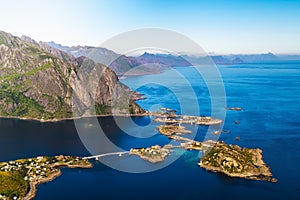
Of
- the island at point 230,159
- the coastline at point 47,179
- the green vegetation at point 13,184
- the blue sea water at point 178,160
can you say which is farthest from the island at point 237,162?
the green vegetation at point 13,184

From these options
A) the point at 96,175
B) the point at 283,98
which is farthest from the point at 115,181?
the point at 283,98

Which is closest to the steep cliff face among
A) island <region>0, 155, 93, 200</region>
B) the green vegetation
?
island <region>0, 155, 93, 200</region>

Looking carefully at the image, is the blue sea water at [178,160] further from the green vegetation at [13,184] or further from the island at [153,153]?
the green vegetation at [13,184]

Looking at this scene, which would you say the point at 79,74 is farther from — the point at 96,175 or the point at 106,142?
the point at 96,175

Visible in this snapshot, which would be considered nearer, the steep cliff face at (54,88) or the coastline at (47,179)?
the coastline at (47,179)

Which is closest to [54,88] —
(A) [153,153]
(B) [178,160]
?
(A) [153,153]

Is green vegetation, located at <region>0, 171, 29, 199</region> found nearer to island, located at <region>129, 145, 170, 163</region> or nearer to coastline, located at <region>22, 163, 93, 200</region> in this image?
coastline, located at <region>22, 163, 93, 200</region>

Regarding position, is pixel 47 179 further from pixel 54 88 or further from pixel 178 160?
pixel 54 88
